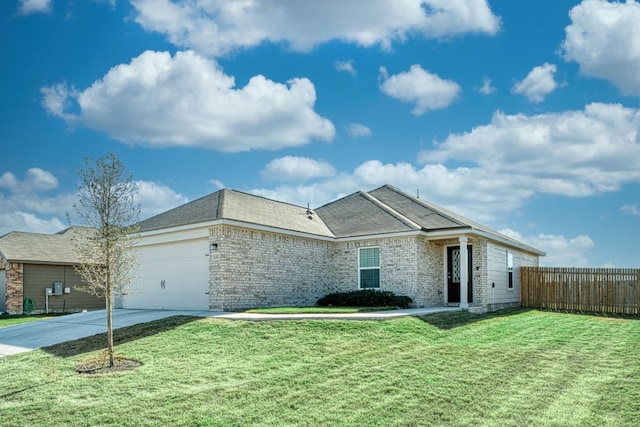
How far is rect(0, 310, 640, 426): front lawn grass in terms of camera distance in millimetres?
8766

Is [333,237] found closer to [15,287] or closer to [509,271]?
[509,271]

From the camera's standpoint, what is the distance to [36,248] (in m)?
30.1

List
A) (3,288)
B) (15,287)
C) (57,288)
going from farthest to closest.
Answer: (57,288), (3,288), (15,287)

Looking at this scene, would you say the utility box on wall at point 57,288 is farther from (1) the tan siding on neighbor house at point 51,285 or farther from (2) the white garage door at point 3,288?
(2) the white garage door at point 3,288

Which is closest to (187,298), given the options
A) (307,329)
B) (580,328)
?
(307,329)

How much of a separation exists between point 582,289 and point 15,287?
26.1 m

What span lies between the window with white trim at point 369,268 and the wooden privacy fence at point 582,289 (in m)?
7.96

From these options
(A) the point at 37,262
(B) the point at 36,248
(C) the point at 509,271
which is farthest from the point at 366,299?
(B) the point at 36,248

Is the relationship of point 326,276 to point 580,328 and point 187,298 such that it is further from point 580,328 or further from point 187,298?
point 580,328

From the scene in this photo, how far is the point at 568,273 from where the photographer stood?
24188mm

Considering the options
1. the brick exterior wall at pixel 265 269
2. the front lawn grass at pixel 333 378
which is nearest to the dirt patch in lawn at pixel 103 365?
the front lawn grass at pixel 333 378

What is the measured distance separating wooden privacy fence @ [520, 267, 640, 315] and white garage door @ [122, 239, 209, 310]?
14.5m

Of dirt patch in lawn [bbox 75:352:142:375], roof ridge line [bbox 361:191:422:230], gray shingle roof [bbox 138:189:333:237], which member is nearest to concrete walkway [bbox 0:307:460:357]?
dirt patch in lawn [bbox 75:352:142:375]

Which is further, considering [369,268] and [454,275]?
[454,275]
